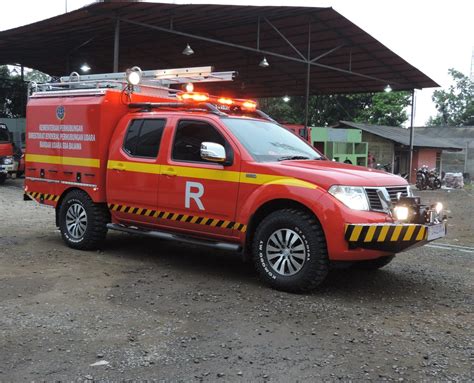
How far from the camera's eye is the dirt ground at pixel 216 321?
141 inches

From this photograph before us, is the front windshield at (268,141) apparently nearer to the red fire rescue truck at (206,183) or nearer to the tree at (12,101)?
the red fire rescue truck at (206,183)

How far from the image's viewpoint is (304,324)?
445cm

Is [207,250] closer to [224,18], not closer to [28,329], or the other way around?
[28,329]

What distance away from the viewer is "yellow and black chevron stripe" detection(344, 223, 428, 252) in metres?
4.93

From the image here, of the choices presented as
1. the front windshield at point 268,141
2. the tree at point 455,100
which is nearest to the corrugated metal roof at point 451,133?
the tree at point 455,100

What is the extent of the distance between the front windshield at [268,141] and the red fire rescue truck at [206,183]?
0.07ft

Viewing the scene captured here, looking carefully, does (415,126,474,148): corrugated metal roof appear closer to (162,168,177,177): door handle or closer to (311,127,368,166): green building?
(311,127,368,166): green building

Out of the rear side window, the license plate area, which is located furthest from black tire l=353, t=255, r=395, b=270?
the rear side window

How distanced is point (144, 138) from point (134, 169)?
424mm

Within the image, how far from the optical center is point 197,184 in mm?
5980

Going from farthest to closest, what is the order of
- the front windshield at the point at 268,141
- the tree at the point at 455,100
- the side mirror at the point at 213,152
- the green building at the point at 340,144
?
1. the tree at the point at 455,100
2. the green building at the point at 340,144
3. the front windshield at the point at 268,141
4. the side mirror at the point at 213,152

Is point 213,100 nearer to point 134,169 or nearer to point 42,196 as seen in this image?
point 134,169

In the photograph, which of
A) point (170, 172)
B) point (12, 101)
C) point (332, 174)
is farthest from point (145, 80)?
point (12, 101)

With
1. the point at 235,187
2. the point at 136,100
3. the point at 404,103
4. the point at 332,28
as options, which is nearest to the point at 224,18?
the point at 332,28
